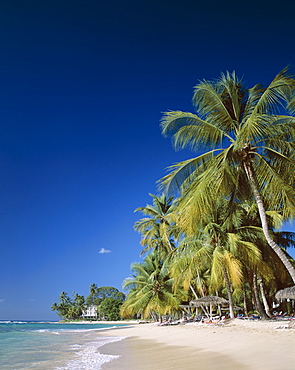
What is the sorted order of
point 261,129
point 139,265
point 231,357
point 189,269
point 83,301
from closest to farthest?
point 231,357 < point 261,129 < point 189,269 < point 139,265 < point 83,301

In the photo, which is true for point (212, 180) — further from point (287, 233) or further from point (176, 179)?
point (287, 233)

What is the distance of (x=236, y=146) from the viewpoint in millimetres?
9211

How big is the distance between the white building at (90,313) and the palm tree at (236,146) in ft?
248

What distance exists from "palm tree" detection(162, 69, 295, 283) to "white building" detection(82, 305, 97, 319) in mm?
75740

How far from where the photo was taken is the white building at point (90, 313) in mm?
79000

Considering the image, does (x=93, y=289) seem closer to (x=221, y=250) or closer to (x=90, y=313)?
(x=90, y=313)

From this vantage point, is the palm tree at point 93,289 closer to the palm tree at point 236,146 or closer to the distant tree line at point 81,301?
the distant tree line at point 81,301

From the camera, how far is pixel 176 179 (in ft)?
34.5

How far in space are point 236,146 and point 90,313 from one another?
265ft

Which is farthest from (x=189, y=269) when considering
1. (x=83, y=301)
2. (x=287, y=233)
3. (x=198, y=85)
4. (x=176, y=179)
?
(x=83, y=301)

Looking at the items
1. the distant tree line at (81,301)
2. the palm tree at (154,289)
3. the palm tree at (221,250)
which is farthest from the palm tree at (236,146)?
the distant tree line at (81,301)

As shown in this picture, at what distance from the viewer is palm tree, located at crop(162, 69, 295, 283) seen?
930 cm

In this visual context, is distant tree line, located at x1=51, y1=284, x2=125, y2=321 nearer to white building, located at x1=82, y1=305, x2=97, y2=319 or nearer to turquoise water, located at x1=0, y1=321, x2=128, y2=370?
white building, located at x1=82, y1=305, x2=97, y2=319

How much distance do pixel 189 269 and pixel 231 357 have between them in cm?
1205
